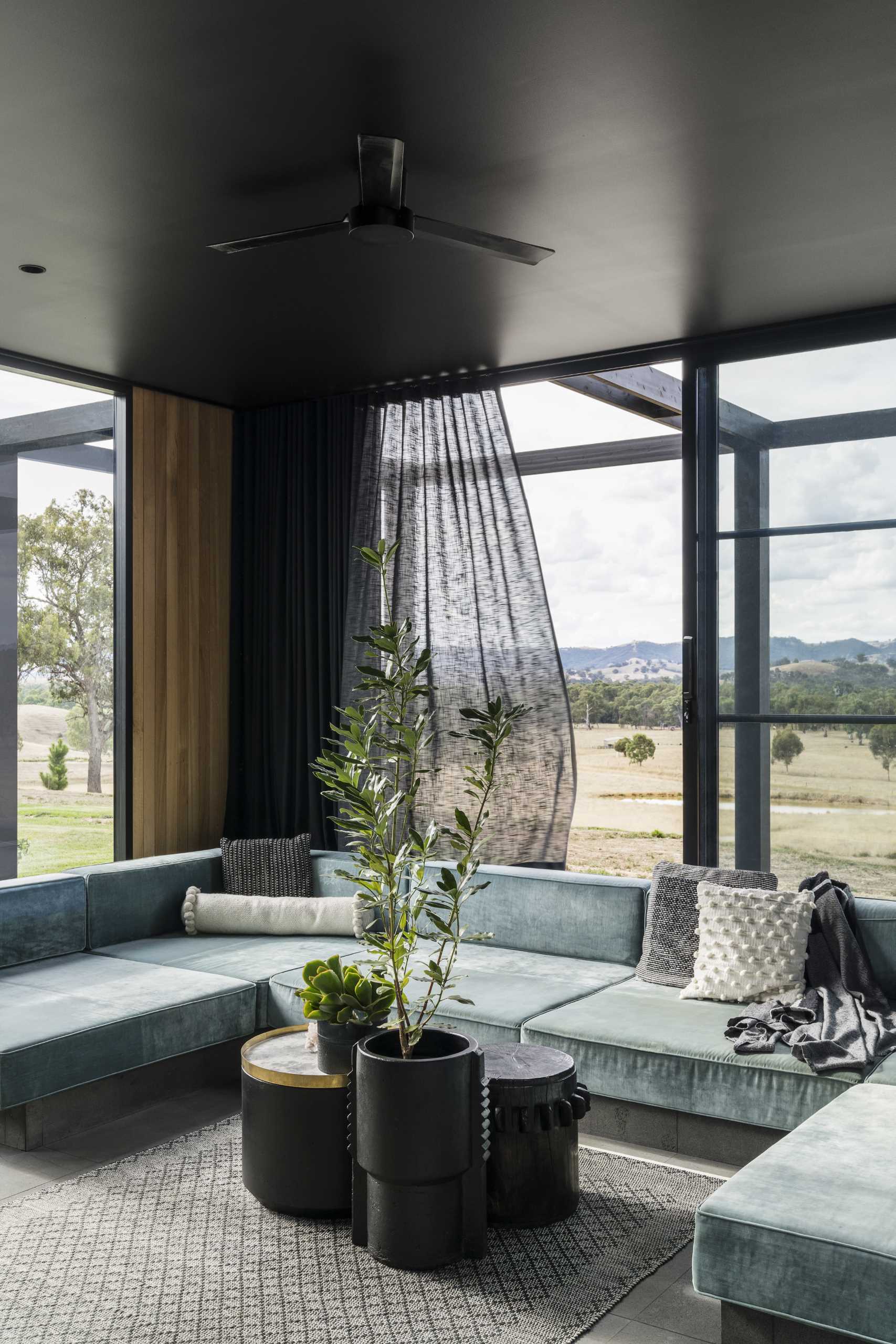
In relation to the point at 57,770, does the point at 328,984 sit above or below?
below

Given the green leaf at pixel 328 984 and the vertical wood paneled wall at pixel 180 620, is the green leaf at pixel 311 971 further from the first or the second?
the vertical wood paneled wall at pixel 180 620

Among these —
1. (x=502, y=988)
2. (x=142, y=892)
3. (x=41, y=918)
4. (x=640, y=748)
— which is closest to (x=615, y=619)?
(x=640, y=748)

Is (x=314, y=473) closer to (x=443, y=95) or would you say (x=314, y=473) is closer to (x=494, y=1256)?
(x=443, y=95)

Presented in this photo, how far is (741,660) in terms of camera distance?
4379 mm

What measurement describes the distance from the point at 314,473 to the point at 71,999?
2760 millimetres

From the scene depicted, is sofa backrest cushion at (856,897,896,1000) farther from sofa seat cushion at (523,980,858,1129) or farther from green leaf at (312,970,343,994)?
green leaf at (312,970,343,994)

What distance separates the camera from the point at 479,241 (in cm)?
295

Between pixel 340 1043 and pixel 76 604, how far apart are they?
311 cm

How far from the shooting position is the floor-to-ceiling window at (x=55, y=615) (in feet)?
15.4

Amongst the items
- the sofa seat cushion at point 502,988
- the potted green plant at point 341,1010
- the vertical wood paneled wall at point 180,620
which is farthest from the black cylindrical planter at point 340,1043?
the vertical wood paneled wall at point 180,620

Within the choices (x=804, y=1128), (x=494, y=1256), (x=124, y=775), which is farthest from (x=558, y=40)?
(x=124, y=775)

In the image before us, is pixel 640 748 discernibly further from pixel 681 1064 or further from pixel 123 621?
pixel 681 1064

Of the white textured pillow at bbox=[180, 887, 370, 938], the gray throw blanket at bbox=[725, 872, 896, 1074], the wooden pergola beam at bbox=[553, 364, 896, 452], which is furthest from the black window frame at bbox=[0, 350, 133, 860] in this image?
the gray throw blanket at bbox=[725, 872, 896, 1074]

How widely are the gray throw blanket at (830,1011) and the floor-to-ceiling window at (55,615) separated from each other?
283 cm
